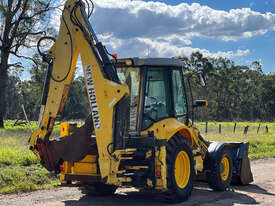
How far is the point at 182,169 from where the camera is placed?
8.11 meters

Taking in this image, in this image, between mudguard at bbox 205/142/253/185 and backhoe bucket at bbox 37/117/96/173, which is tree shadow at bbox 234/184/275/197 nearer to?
mudguard at bbox 205/142/253/185

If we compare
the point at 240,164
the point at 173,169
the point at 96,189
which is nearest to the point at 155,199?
the point at 173,169

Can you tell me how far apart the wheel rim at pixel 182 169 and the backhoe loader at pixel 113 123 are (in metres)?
0.02

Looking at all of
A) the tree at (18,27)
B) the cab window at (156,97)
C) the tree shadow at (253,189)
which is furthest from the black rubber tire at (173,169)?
the tree at (18,27)

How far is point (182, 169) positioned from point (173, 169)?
615 millimetres

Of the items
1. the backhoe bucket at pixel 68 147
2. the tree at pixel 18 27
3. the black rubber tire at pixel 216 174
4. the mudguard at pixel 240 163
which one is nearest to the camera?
the backhoe bucket at pixel 68 147

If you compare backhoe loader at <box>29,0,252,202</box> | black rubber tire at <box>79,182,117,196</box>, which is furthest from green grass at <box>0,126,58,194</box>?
backhoe loader at <box>29,0,252,202</box>

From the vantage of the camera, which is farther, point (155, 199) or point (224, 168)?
point (224, 168)

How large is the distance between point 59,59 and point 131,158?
88.8 inches

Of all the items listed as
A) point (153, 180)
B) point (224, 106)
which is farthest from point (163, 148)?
point (224, 106)

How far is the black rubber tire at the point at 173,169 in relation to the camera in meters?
7.49

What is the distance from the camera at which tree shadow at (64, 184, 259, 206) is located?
26.1ft

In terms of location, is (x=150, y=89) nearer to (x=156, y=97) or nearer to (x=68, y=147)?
(x=156, y=97)

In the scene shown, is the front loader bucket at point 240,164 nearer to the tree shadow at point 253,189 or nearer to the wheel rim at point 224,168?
the tree shadow at point 253,189
